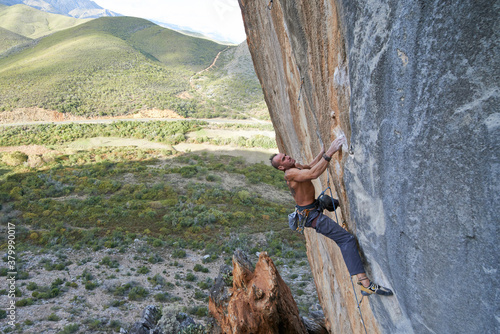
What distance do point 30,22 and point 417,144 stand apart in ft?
564

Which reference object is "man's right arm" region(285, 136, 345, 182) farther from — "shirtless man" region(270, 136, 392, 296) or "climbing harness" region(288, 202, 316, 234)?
"climbing harness" region(288, 202, 316, 234)

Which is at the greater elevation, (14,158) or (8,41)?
(8,41)

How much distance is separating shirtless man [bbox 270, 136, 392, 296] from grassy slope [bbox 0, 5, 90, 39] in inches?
5702

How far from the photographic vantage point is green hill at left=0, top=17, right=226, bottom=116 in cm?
3988

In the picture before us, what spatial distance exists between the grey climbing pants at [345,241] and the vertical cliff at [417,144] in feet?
0.43

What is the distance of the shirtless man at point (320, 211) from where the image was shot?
11.8 ft

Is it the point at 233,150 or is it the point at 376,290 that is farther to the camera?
the point at 233,150

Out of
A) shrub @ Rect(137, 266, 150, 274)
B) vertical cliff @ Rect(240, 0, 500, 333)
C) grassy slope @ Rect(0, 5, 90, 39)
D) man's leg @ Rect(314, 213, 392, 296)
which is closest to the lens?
vertical cliff @ Rect(240, 0, 500, 333)

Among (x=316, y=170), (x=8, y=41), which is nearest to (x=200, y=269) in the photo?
(x=316, y=170)

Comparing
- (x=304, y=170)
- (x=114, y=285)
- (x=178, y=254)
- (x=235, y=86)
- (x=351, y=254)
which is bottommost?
(x=114, y=285)

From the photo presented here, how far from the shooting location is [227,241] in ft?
51.0

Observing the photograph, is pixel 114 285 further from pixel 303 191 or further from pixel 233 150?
pixel 233 150

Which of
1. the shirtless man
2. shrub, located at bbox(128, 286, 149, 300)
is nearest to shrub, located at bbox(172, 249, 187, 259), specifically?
shrub, located at bbox(128, 286, 149, 300)

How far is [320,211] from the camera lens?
4.29 m
